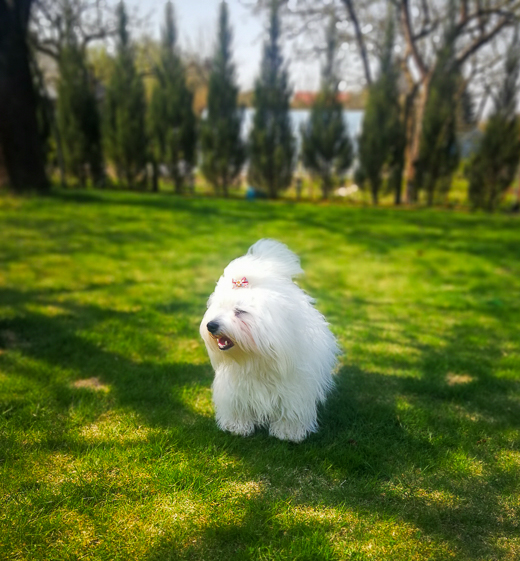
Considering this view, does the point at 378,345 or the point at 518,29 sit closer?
the point at 378,345

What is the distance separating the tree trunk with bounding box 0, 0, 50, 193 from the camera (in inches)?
381

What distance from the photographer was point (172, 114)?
617 inches

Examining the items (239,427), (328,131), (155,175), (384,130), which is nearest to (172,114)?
(155,175)

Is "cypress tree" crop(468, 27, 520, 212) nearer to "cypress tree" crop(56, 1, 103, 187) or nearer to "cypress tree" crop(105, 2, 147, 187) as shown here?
"cypress tree" crop(105, 2, 147, 187)

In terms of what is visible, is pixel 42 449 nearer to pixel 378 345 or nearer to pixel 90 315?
pixel 90 315

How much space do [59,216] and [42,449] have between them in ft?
24.7

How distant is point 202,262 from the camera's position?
24.8ft

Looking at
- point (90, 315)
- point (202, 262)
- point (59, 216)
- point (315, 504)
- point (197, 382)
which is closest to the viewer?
point (315, 504)

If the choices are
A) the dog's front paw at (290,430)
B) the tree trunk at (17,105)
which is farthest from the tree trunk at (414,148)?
the dog's front paw at (290,430)

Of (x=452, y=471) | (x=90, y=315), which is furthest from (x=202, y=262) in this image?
(x=452, y=471)

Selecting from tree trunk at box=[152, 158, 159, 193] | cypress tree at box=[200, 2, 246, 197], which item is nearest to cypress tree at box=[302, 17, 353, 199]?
cypress tree at box=[200, 2, 246, 197]

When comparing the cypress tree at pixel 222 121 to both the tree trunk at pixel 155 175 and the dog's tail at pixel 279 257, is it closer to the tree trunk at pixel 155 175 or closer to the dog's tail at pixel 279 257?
the tree trunk at pixel 155 175

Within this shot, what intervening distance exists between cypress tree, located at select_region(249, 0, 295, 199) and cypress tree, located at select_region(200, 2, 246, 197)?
0.63 metres

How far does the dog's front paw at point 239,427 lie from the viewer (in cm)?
296
